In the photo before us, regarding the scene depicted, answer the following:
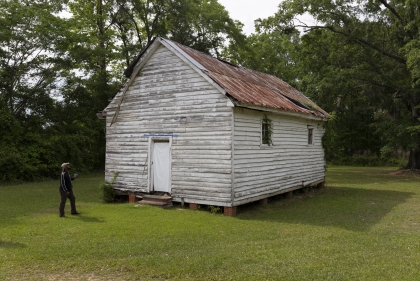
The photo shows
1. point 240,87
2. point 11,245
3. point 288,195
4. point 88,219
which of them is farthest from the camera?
point 288,195

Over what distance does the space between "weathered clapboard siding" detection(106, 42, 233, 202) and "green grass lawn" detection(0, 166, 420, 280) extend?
1053 mm

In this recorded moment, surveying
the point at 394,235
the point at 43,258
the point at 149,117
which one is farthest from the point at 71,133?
the point at 394,235

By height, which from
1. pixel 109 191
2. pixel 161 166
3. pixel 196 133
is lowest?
pixel 109 191

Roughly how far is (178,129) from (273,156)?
13.1ft

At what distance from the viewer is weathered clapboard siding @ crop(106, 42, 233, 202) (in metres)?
12.4

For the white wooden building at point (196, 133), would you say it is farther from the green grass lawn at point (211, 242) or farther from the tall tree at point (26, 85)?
the tall tree at point (26, 85)

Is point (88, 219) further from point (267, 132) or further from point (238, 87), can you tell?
point (267, 132)

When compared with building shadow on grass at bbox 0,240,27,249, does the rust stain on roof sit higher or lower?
higher

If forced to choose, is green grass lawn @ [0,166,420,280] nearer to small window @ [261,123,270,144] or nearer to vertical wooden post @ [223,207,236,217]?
vertical wooden post @ [223,207,236,217]

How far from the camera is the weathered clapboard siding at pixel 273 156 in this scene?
12.6 metres

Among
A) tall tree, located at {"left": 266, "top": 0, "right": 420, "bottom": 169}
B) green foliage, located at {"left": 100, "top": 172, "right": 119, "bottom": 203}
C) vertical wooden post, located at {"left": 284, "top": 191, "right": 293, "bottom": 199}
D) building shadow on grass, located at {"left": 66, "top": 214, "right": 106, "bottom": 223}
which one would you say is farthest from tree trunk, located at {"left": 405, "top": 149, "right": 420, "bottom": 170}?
building shadow on grass, located at {"left": 66, "top": 214, "right": 106, "bottom": 223}

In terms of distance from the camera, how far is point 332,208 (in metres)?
13.9

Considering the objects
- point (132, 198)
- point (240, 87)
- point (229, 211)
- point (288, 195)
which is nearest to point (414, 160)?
point (288, 195)

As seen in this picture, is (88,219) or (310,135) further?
(310,135)
